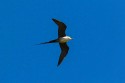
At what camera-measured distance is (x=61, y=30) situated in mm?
41562

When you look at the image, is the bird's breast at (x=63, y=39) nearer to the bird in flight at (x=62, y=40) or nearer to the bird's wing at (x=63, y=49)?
the bird in flight at (x=62, y=40)

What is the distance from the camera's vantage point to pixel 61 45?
42625 millimetres

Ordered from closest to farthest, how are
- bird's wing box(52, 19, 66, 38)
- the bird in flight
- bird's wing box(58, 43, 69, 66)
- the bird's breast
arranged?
bird's wing box(52, 19, 66, 38) < the bird in flight < the bird's breast < bird's wing box(58, 43, 69, 66)

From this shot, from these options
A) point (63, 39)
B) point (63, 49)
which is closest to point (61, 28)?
point (63, 39)

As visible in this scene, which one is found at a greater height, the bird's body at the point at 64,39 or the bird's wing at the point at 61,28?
the bird's wing at the point at 61,28

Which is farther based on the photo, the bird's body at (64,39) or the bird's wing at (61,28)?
the bird's body at (64,39)

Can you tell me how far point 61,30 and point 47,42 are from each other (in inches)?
63.0

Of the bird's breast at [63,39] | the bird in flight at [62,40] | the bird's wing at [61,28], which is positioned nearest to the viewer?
the bird's wing at [61,28]

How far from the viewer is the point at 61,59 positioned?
42219 mm

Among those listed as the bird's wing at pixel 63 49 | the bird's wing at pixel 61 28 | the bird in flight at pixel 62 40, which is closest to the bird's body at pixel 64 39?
the bird in flight at pixel 62 40

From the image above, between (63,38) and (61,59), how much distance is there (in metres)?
1.60

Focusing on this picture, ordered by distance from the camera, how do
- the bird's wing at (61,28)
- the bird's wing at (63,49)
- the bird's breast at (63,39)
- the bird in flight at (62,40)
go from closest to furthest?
the bird's wing at (61,28)
the bird in flight at (62,40)
the bird's breast at (63,39)
the bird's wing at (63,49)

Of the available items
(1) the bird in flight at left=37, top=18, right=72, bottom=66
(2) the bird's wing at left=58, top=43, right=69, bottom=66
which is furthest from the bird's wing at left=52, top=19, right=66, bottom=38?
(2) the bird's wing at left=58, top=43, right=69, bottom=66

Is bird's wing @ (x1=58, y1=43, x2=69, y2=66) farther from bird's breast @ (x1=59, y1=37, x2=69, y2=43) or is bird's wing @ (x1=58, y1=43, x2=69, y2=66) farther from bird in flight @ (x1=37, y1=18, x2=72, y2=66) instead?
bird's breast @ (x1=59, y1=37, x2=69, y2=43)
